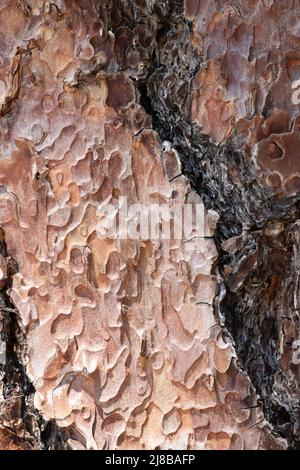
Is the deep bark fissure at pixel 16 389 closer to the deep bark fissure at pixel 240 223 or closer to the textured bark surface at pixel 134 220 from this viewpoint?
the textured bark surface at pixel 134 220

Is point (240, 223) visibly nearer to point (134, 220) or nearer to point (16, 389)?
point (134, 220)

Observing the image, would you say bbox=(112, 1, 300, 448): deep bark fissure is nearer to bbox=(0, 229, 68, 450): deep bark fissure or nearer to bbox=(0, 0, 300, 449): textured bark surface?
bbox=(0, 0, 300, 449): textured bark surface

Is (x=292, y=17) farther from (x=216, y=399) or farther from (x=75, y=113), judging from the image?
(x=216, y=399)

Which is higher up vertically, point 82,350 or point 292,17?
point 292,17

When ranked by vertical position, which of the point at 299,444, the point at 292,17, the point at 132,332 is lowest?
the point at 299,444

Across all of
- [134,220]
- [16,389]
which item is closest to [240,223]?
[134,220]

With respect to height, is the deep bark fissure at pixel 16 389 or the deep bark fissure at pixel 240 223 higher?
the deep bark fissure at pixel 240 223

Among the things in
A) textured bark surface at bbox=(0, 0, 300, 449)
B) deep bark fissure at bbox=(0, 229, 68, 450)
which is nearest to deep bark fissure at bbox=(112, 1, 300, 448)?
textured bark surface at bbox=(0, 0, 300, 449)

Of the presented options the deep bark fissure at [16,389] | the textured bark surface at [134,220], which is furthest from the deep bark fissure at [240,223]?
the deep bark fissure at [16,389]

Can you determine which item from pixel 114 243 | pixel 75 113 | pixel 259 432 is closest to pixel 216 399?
pixel 259 432
